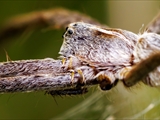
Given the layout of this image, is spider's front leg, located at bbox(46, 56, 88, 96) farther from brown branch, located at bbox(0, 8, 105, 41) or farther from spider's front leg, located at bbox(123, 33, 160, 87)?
brown branch, located at bbox(0, 8, 105, 41)

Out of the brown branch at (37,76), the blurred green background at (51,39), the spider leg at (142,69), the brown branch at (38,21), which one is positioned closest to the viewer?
the spider leg at (142,69)

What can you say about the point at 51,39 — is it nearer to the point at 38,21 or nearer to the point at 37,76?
the point at 38,21

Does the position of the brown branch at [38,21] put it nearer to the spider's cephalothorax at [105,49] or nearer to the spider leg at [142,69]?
the spider's cephalothorax at [105,49]

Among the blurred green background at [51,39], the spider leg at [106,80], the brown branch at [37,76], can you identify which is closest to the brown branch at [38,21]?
the blurred green background at [51,39]

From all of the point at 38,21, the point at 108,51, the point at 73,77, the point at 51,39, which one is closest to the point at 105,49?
the point at 108,51

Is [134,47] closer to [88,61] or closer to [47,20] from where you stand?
[88,61]

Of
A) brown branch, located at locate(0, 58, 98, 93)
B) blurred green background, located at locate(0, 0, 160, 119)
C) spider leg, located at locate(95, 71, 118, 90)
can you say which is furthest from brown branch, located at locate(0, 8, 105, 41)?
spider leg, located at locate(95, 71, 118, 90)

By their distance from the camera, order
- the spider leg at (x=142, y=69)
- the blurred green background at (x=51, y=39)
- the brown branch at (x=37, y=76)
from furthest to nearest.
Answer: the blurred green background at (x=51, y=39) < the brown branch at (x=37, y=76) < the spider leg at (x=142, y=69)

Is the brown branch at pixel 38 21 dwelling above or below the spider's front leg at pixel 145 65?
above

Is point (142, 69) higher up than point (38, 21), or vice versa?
point (38, 21)
